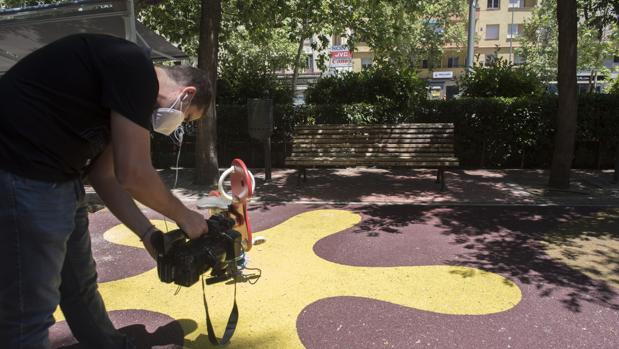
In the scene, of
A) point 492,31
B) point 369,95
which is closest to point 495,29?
point 492,31

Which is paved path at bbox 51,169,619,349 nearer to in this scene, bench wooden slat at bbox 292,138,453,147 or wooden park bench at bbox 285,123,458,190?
wooden park bench at bbox 285,123,458,190

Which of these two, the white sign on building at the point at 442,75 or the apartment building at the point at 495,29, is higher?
the apartment building at the point at 495,29

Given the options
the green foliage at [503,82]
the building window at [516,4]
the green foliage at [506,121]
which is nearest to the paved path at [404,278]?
the green foliage at [506,121]

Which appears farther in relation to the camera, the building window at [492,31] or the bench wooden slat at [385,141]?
the building window at [492,31]

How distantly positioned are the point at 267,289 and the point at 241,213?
723 millimetres

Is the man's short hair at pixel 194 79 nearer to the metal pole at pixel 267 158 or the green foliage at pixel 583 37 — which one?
the metal pole at pixel 267 158

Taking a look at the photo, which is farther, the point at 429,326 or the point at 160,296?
the point at 160,296

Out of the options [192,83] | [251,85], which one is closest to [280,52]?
[251,85]

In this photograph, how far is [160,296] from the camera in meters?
3.89

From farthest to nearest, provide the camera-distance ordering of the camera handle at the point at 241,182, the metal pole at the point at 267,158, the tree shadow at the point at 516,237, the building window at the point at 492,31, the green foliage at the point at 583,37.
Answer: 1. the building window at the point at 492,31
2. the green foliage at the point at 583,37
3. the metal pole at the point at 267,158
4. the tree shadow at the point at 516,237
5. the camera handle at the point at 241,182

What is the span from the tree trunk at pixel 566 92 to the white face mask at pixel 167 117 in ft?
23.0

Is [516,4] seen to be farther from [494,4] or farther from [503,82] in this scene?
[503,82]

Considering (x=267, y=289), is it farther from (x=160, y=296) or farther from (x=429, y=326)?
(x=429, y=326)

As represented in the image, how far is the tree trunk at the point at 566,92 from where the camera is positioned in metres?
7.26
